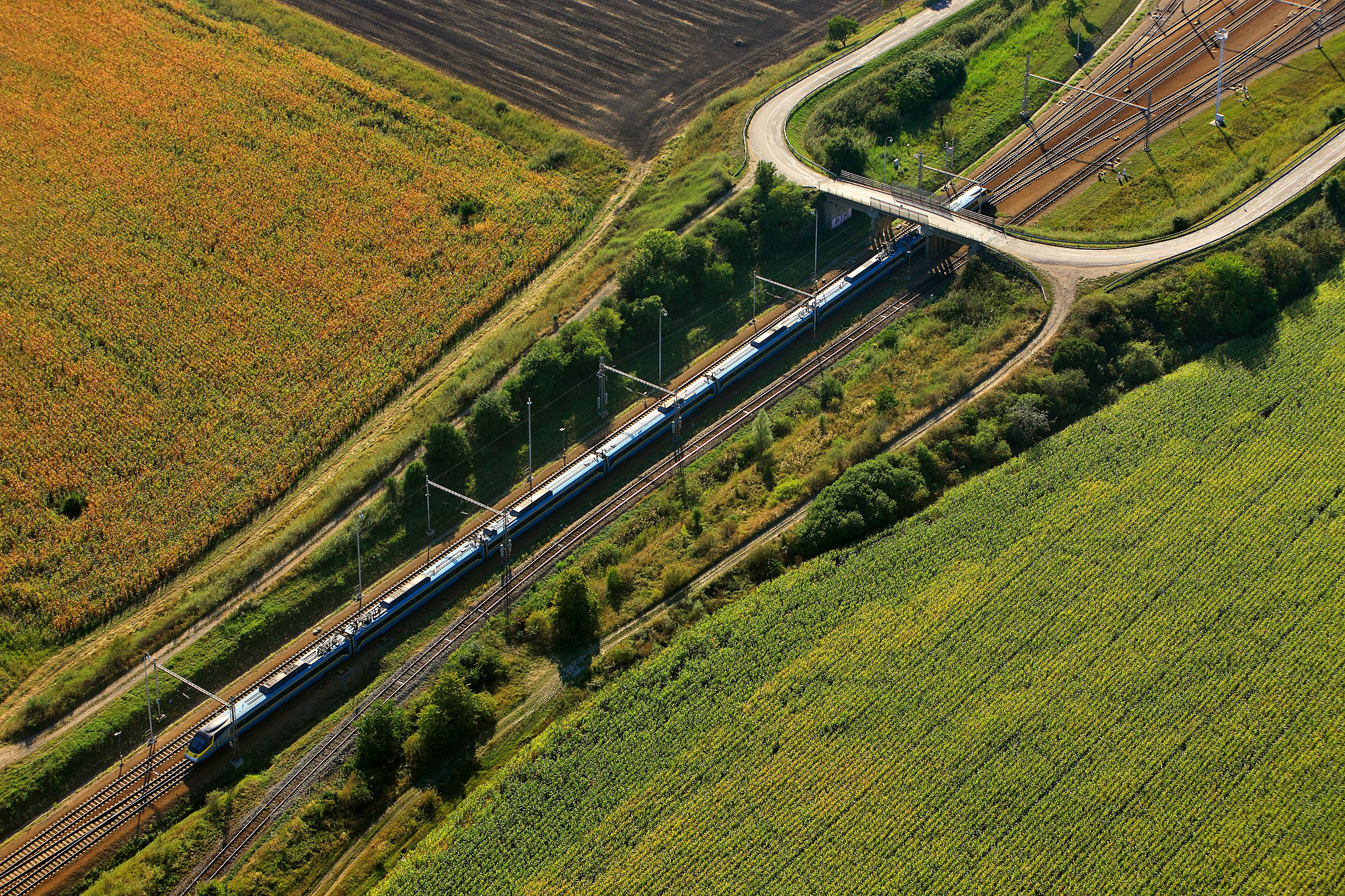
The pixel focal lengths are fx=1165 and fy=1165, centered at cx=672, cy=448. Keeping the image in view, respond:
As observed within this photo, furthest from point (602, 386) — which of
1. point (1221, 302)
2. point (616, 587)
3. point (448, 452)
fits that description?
point (1221, 302)

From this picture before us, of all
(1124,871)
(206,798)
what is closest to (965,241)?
(1124,871)

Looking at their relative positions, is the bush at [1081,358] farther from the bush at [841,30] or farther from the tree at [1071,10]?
the tree at [1071,10]

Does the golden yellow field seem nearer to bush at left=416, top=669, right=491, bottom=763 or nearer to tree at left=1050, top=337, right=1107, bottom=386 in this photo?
bush at left=416, top=669, right=491, bottom=763

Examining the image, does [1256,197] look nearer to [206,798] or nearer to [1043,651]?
[1043,651]

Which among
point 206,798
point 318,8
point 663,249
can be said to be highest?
point 318,8

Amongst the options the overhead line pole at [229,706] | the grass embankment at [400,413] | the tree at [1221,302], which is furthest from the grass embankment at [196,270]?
the tree at [1221,302]

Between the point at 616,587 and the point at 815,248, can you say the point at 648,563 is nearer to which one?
the point at 616,587
